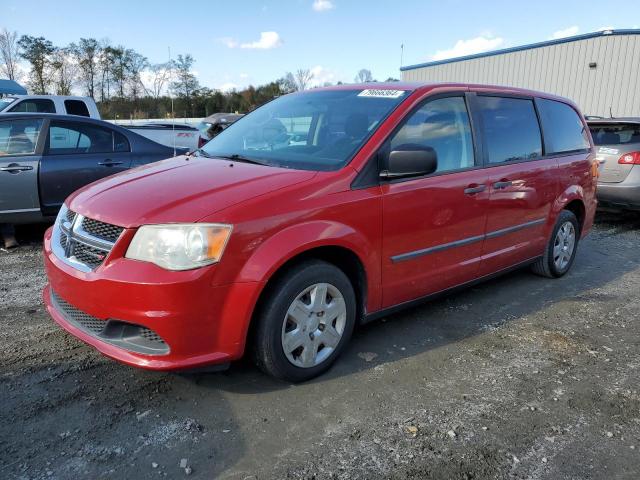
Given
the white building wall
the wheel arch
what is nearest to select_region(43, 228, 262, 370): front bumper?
the wheel arch

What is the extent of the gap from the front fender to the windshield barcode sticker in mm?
1123

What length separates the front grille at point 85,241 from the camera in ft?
8.75

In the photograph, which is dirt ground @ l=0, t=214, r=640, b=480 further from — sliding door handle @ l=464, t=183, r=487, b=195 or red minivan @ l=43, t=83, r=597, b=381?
sliding door handle @ l=464, t=183, r=487, b=195

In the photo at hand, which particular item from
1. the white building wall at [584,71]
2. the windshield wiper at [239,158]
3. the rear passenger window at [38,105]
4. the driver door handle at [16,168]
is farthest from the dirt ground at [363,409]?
the white building wall at [584,71]

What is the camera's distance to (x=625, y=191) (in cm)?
731

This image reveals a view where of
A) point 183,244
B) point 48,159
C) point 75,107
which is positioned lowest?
point 183,244

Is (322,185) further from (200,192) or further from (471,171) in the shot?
(471,171)

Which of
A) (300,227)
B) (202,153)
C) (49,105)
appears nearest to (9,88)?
(49,105)

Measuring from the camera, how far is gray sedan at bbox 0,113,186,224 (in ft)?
18.4

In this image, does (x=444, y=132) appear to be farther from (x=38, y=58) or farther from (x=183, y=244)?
(x=38, y=58)

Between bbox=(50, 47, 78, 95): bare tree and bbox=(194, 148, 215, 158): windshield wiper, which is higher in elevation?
bbox=(50, 47, 78, 95): bare tree

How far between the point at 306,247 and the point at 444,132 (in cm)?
156

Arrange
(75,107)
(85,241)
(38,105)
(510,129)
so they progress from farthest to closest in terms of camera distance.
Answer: (75,107)
(38,105)
(510,129)
(85,241)

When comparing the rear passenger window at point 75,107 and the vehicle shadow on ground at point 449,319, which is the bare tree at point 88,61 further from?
the vehicle shadow on ground at point 449,319
